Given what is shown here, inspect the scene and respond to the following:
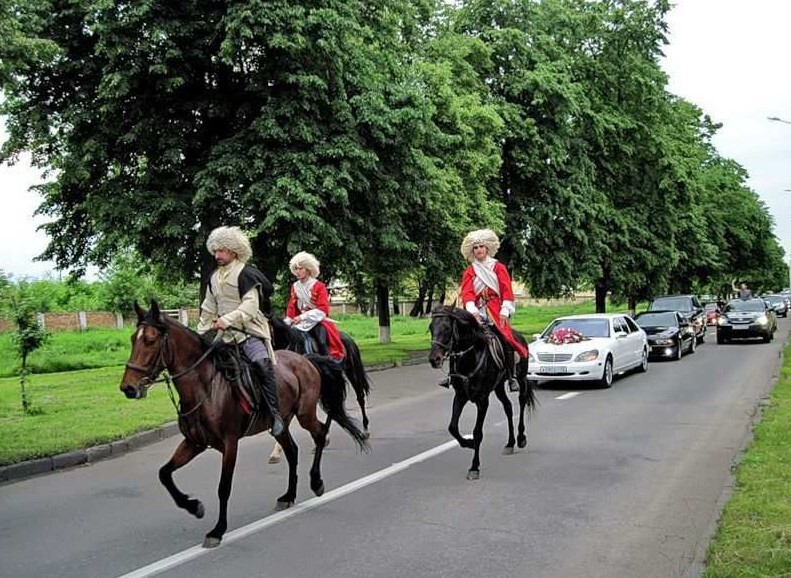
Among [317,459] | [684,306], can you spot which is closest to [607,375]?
[317,459]

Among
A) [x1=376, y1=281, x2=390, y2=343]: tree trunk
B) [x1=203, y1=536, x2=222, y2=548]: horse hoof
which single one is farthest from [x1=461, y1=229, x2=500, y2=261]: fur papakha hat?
[x1=376, y1=281, x2=390, y2=343]: tree trunk

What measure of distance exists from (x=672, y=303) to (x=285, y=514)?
93.0 feet

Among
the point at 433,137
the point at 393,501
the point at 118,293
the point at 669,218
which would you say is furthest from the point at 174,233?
the point at 118,293

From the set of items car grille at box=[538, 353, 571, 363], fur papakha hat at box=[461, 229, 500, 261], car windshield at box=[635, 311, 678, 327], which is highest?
fur papakha hat at box=[461, 229, 500, 261]

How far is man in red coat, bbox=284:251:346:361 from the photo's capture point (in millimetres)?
10227

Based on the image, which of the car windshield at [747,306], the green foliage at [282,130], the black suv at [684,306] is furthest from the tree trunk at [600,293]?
the green foliage at [282,130]

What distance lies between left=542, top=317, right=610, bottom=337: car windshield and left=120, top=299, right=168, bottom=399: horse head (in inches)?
544

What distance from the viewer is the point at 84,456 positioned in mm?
10219

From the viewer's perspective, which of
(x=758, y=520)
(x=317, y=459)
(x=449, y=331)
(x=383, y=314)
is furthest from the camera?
(x=383, y=314)

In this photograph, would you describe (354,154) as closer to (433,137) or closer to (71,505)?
(433,137)

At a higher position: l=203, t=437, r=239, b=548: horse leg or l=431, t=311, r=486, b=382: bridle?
l=431, t=311, r=486, b=382: bridle

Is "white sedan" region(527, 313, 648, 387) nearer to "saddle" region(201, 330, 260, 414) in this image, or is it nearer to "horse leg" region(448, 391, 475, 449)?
"horse leg" region(448, 391, 475, 449)

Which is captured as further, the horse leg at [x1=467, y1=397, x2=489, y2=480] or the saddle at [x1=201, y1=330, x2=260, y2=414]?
the horse leg at [x1=467, y1=397, x2=489, y2=480]

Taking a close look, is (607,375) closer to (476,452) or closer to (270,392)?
(476,452)
